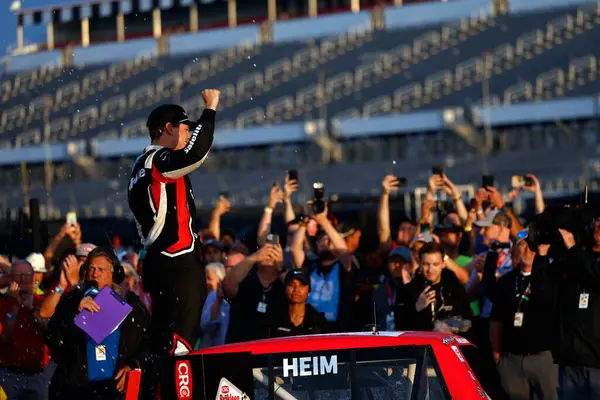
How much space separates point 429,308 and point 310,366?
12.4 ft

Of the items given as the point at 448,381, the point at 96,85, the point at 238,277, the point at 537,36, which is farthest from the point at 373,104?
the point at 448,381

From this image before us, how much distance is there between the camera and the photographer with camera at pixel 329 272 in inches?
378

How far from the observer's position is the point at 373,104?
1799 inches

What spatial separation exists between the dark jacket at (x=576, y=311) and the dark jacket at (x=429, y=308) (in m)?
0.83

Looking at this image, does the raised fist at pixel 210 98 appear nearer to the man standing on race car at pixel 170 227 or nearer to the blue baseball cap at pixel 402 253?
the man standing on race car at pixel 170 227

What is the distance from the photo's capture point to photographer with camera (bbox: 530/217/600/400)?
309 inches

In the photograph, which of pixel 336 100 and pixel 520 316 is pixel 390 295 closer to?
pixel 520 316

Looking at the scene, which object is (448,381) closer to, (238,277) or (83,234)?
(238,277)

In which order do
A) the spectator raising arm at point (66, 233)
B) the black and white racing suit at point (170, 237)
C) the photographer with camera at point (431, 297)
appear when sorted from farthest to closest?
the spectator raising arm at point (66, 233) → the photographer with camera at point (431, 297) → the black and white racing suit at point (170, 237)

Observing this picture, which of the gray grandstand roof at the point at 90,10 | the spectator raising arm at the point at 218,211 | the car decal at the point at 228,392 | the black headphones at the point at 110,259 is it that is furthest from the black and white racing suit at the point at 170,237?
the gray grandstand roof at the point at 90,10

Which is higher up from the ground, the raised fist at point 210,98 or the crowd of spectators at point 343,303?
the raised fist at point 210,98

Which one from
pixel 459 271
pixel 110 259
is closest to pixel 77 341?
pixel 110 259

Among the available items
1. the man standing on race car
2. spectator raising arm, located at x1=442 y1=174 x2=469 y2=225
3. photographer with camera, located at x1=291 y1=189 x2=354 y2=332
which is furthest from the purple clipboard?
spectator raising arm, located at x1=442 y1=174 x2=469 y2=225

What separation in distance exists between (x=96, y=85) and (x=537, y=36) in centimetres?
A: 1814
